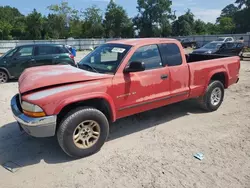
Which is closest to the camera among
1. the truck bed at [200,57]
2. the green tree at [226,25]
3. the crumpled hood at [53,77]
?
the crumpled hood at [53,77]

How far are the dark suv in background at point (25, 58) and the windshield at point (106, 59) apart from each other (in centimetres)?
495

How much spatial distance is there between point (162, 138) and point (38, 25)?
4846 cm

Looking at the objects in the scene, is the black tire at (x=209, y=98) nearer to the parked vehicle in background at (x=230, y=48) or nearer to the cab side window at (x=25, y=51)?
the cab side window at (x=25, y=51)

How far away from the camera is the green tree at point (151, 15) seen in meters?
63.5

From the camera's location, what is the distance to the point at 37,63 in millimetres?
9656

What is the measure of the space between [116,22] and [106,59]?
180ft

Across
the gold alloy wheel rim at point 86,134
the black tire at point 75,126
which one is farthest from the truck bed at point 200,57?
the gold alloy wheel rim at point 86,134

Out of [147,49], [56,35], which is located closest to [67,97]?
[147,49]

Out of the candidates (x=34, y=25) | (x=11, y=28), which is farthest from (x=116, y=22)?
(x=11, y=28)

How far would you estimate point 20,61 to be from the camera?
9.45 meters

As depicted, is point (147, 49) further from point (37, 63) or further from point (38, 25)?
point (38, 25)

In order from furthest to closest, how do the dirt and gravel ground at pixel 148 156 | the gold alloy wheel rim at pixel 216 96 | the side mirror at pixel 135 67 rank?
the gold alloy wheel rim at pixel 216 96 < the side mirror at pixel 135 67 < the dirt and gravel ground at pixel 148 156

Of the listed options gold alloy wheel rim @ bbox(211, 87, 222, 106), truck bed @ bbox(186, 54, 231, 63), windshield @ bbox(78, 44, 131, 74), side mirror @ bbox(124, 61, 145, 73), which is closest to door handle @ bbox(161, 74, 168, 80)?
side mirror @ bbox(124, 61, 145, 73)

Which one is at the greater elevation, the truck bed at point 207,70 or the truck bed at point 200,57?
the truck bed at point 200,57
